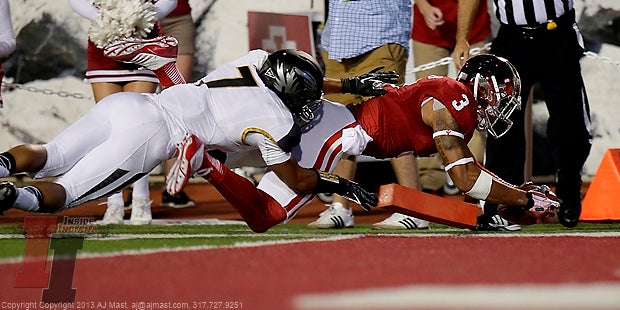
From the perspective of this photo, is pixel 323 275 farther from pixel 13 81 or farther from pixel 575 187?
pixel 13 81

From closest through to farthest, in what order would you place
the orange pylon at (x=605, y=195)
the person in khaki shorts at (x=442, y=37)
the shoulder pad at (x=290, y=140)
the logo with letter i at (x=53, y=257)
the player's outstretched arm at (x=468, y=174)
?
the logo with letter i at (x=53, y=257) < the shoulder pad at (x=290, y=140) < the player's outstretched arm at (x=468, y=174) < the orange pylon at (x=605, y=195) < the person in khaki shorts at (x=442, y=37)

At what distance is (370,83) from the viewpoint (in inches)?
230

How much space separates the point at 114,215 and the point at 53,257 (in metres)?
2.59

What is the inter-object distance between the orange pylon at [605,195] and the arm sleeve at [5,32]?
3780mm

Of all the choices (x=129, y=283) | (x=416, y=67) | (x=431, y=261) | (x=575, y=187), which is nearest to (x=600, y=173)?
(x=575, y=187)

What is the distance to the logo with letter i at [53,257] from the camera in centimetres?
373

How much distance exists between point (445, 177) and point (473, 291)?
18.1ft

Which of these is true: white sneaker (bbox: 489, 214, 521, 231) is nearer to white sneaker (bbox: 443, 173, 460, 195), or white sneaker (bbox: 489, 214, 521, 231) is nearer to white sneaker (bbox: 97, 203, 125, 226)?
white sneaker (bbox: 97, 203, 125, 226)

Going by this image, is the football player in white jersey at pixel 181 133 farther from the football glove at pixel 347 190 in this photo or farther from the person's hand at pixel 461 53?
the person's hand at pixel 461 53

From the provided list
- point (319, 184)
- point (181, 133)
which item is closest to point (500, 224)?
point (319, 184)

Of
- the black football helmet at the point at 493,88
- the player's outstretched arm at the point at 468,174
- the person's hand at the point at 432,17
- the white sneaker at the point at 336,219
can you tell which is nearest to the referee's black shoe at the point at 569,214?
the player's outstretched arm at the point at 468,174

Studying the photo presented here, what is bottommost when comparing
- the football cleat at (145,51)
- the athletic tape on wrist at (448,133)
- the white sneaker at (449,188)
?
the white sneaker at (449,188)

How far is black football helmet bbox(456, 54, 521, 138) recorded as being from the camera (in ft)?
19.1

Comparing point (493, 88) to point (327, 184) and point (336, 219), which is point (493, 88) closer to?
point (327, 184)
